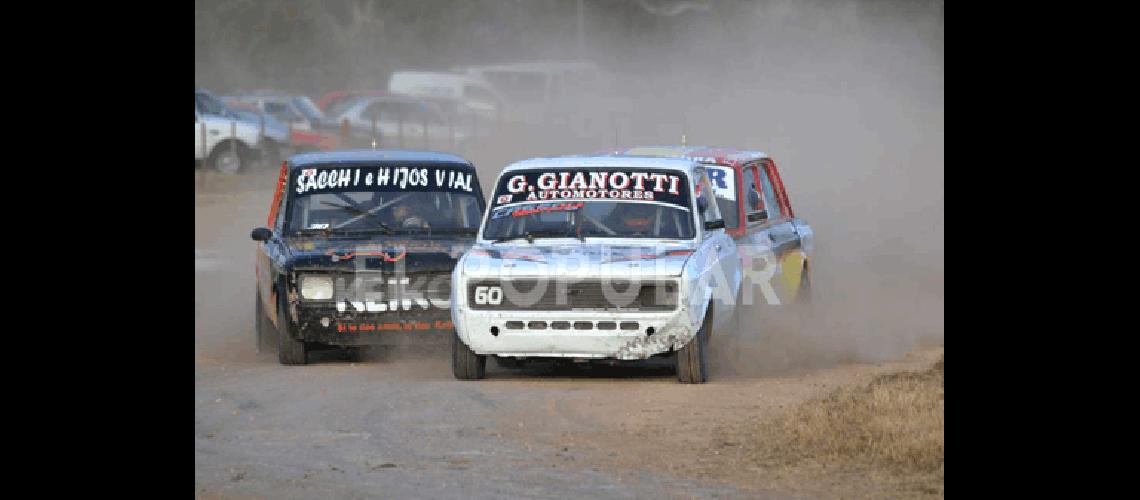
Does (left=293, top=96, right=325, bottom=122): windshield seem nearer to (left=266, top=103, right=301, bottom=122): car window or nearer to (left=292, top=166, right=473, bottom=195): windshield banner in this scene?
(left=266, top=103, right=301, bottom=122): car window

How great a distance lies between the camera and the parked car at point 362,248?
13.1m

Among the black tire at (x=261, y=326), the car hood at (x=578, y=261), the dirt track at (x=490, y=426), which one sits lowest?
the dirt track at (x=490, y=426)

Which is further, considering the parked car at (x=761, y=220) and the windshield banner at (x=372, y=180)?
the parked car at (x=761, y=220)

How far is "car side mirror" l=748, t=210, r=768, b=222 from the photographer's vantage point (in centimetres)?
1480

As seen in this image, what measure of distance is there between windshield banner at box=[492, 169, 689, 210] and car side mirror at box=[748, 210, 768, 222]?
5.60 ft

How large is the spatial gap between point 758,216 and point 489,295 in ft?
11.9

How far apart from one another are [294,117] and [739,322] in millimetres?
24764

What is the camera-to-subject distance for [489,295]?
11930mm

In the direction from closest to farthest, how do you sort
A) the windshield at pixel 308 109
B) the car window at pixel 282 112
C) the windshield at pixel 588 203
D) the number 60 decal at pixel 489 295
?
the number 60 decal at pixel 489 295 → the windshield at pixel 588 203 → the car window at pixel 282 112 → the windshield at pixel 308 109

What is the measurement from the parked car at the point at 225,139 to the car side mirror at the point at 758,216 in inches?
774

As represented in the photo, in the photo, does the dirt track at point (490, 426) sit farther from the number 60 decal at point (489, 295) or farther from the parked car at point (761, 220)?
the parked car at point (761, 220)

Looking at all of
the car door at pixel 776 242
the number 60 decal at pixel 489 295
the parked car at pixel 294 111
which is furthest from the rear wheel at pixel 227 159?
the number 60 decal at pixel 489 295

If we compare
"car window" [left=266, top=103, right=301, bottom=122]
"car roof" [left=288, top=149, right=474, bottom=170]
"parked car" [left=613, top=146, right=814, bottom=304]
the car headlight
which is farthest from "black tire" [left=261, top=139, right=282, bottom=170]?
the car headlight
